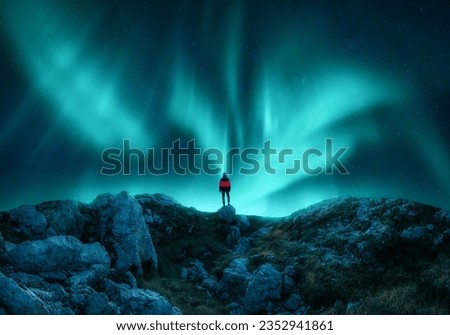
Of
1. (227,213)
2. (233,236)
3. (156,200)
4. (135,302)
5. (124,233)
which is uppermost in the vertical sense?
(156,200)

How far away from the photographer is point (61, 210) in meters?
30.8

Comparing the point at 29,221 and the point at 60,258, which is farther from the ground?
the point at 29,221

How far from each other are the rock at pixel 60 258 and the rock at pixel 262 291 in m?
11.2

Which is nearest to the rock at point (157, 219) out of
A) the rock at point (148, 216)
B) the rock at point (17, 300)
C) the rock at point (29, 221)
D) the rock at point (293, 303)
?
the rock at point (148, 216)

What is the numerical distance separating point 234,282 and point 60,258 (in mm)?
14927

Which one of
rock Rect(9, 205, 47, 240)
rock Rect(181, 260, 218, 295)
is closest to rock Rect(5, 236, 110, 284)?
rock Rect(9, 205, 47, 240)

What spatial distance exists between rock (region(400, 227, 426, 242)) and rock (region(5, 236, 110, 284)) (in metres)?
24.6

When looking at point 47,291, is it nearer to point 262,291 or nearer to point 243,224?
point 262,291

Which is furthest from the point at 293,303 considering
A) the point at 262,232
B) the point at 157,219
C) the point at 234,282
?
the point at 157,219

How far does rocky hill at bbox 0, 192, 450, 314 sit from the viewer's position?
19.5 meters

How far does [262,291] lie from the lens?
85.5ft

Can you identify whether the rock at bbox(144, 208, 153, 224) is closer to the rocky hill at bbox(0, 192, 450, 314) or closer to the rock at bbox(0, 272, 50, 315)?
the rocky hill at bbox(0, 192, 450, 314)

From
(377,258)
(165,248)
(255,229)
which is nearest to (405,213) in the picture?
(377,258)
